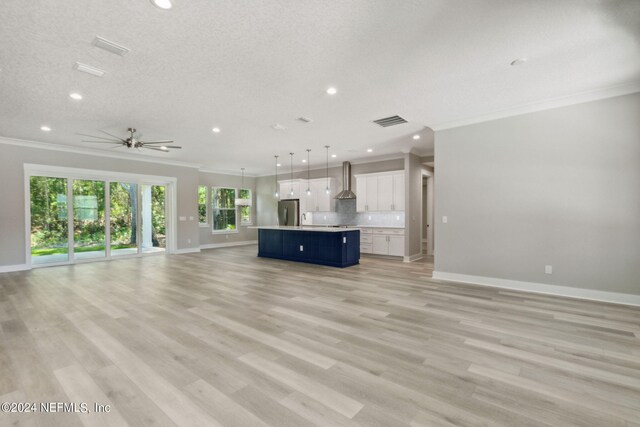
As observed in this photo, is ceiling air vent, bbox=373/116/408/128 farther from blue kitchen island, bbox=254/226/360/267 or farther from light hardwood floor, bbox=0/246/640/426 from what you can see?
light hardwood floor, bbox=0/246/640/426

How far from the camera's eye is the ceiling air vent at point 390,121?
5.03m

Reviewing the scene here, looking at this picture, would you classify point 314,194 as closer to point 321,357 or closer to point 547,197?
point 547,197

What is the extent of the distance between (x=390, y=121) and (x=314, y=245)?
3.50m

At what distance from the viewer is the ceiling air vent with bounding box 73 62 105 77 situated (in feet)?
10.3

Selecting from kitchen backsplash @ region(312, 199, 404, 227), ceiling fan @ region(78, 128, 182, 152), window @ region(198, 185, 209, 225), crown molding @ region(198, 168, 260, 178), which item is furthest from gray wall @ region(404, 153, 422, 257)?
window @ region(198, 185, 209, 225)

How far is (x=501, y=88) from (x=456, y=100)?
1.90 ft

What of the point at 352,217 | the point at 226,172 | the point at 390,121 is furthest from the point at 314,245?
the point at 226,172

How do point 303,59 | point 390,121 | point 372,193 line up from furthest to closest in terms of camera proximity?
point 372,193
point 390,121
point 303,59

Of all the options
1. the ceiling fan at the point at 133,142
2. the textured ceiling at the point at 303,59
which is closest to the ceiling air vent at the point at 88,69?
the textured ceiling at the point at 303,59

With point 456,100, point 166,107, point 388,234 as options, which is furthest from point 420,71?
point 388,234

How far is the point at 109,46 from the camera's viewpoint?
277 cm

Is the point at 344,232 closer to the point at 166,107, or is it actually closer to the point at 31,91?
the point at 166,107

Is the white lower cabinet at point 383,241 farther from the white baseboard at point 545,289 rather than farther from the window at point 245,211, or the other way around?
the window at point 245,211

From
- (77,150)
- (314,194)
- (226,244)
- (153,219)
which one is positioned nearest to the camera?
(77,150)
